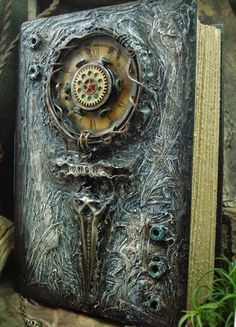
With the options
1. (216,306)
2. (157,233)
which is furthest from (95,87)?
(216,306)

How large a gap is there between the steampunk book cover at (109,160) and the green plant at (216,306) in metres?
0.07

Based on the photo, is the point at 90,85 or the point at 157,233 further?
the point at 90,85

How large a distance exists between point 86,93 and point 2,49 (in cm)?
56

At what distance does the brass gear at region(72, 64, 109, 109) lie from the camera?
1.32 metres

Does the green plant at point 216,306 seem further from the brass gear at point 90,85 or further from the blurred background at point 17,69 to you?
the brass gear at point 90,85

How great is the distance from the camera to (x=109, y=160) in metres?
1.34

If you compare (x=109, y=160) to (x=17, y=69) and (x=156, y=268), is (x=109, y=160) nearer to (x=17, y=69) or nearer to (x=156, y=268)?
A: (x=156, y=268)

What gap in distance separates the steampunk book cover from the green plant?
0.07 meters

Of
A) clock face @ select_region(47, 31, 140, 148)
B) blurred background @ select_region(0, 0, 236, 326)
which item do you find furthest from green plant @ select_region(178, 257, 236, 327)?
clock face @ select_region(47, 31, 140, 148)

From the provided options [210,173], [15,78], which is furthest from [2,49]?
[210,173]

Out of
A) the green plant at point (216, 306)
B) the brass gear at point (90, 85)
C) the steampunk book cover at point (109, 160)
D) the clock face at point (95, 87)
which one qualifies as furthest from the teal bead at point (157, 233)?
the brass gear at point (90, 85)

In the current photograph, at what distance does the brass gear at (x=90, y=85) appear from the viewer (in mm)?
1323

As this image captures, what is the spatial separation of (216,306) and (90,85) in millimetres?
751

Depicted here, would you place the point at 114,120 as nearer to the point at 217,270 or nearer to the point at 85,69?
the point at 85,69
